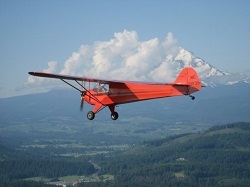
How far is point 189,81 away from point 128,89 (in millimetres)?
7310

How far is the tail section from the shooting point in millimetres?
41219

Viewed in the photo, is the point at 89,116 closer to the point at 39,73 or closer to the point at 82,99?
the point at 82,99

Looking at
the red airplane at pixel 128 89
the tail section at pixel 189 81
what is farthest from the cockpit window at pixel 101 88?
the tail section at pixel 189 81

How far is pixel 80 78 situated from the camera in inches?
1800

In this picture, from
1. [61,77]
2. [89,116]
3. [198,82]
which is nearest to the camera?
[198,82]

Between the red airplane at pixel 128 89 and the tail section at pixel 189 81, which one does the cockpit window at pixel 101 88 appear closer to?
the red airplane at pixel 128 89

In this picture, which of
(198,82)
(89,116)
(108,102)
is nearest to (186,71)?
(198,82)

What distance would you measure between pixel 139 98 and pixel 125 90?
185 cm

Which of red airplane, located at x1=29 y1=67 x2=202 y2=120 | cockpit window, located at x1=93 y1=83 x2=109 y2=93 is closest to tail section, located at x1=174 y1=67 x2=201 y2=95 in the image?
red airplane, located at x1=29 y1=67 x2=202 y2=120

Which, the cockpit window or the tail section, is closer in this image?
the tail section

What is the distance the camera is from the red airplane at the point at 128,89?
4209cm

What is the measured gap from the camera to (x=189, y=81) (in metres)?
41.9

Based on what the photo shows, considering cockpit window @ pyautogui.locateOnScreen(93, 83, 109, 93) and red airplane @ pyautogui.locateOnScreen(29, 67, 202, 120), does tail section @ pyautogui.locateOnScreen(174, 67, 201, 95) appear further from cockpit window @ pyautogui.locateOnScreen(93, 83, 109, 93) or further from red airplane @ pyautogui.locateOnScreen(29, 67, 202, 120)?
cockpit window @ pyautogui.locateOnScreen(93, 83, 109, 93)

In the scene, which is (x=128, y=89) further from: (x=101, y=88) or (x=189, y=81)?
(x=189, y=81)
